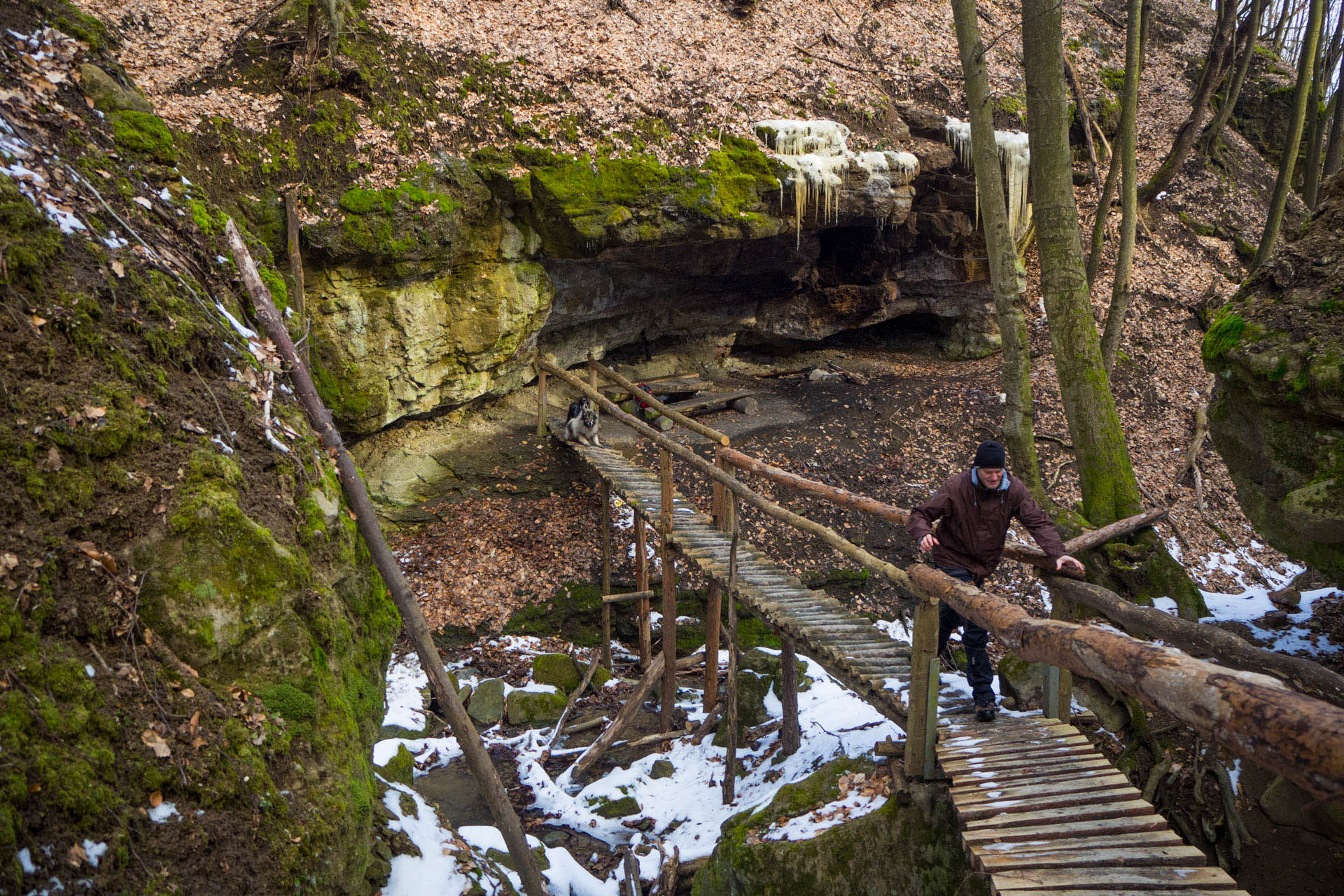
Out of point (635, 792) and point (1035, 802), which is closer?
point (1035, 802)

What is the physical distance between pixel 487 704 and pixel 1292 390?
8.74 m

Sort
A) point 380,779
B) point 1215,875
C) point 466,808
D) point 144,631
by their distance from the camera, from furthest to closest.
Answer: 1. point 466,808
2. point 380,779
3. point 144,631
4. point 1215,875

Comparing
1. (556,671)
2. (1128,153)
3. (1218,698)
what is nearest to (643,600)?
(556,671)

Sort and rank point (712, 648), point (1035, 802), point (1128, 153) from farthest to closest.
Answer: point (1128, 153)
point (712, 648)
point (1035, 802)

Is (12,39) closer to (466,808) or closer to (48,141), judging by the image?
(48,141)

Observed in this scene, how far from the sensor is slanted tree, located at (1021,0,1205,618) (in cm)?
869

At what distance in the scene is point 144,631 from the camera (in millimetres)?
3037

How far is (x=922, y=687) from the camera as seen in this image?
4062 mm

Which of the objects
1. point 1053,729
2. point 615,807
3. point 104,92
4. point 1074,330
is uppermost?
point 104,92

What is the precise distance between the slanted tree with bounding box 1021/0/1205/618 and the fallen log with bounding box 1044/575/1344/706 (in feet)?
14.6

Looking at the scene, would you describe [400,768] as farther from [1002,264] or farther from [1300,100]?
[1300,100]

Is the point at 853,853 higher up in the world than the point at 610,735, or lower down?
higher up

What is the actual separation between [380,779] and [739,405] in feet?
34.9

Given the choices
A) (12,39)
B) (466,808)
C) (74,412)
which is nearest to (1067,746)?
(74,412)
